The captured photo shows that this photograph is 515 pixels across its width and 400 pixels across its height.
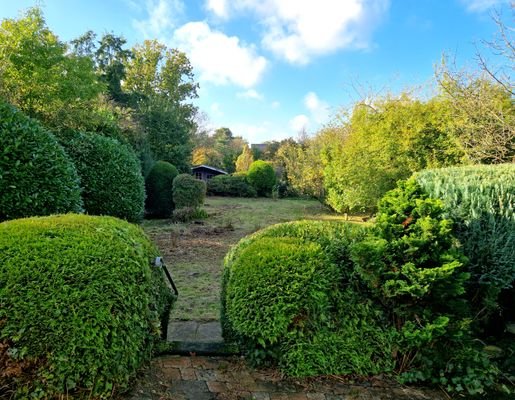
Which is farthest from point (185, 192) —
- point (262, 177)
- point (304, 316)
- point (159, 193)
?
point (262, 177)

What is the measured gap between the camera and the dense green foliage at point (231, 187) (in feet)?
72.1

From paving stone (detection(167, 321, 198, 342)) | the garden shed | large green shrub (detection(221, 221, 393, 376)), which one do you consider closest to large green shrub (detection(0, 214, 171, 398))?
paving stone (detection(167, 321, 198, 342))

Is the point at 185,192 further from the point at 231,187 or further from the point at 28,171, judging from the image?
the point at 231,187

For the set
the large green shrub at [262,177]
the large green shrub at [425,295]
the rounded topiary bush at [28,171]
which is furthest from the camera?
the large green shrub at [262,177]

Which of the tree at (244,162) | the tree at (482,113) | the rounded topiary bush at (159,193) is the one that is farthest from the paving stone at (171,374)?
the tree at (244,162)

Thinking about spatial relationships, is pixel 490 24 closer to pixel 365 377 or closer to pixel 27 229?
pixel 365 377

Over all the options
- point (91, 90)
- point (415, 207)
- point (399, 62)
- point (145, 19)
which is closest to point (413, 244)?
point (415, 207)

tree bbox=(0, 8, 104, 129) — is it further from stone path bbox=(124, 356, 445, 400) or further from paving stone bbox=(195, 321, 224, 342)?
stone path bbox=(124, 356, 445, 400)

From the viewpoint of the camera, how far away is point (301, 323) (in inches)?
92.6

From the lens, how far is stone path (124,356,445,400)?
216cm

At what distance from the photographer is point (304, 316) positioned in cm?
238

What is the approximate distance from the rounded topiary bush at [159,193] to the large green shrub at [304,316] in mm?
9442

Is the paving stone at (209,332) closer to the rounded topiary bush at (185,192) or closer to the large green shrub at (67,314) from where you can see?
the large green shrub at (67,314)

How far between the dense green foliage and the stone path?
64.2 feet
